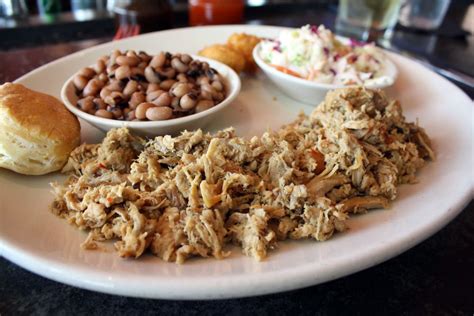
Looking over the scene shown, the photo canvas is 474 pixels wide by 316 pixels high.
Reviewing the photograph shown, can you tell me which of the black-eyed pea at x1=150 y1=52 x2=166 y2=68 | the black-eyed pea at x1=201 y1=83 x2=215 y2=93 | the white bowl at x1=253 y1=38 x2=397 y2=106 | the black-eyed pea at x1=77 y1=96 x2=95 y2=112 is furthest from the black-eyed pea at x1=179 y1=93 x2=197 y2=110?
the white bowl at x1=253 y1=38 x2=397 y2=106

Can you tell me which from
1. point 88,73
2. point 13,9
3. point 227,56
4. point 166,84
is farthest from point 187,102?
point 13,9

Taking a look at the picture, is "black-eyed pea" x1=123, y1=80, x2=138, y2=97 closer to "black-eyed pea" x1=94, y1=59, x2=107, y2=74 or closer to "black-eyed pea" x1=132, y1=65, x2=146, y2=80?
"black-eyed pea" x1=132, y1=65, x2=146, y2=80

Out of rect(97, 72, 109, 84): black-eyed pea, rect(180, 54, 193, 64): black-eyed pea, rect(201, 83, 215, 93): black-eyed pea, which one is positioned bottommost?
rect(97, 72, 109, 84): black-eyed pea

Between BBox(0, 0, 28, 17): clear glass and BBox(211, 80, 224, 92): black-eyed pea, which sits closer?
BBox(211, 80, 224, 92): black-eyed pea

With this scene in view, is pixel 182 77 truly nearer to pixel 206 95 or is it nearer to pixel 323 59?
pixel 206 95

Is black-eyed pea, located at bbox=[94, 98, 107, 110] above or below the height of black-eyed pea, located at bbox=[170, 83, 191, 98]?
below

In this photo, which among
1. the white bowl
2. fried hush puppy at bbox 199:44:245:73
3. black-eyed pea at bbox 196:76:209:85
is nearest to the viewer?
black-eyed pea at bbox 196:76:209:85

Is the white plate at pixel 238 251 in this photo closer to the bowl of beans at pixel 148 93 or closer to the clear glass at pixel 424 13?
the bowl of beans at pixel 148 93

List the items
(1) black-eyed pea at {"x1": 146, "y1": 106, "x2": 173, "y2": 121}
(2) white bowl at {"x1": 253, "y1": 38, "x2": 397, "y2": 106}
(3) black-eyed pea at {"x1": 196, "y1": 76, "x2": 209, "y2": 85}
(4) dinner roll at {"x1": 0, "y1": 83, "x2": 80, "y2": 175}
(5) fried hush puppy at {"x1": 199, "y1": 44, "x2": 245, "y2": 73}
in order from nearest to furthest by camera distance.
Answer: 1. (4) dinner roll at {"x1": 0, "y1": 83, "x2": 80, "y2": 175}
2. (1) black-eyed pea at {"x1": 146, "y1": 106, "x2": 173, "y2": 121}
3. (3) black-eyed pea at {"x1": 196, "y1": 76, "x2": 209, "y2": 85}
4. (2) white bowl at {"x1": 253, "y1": 38, "x2": 397, "y2": 106}
5. (5) fried hush puppy at {"x1": 199, "y1": 44, "x2": 245, "y2": 73}
